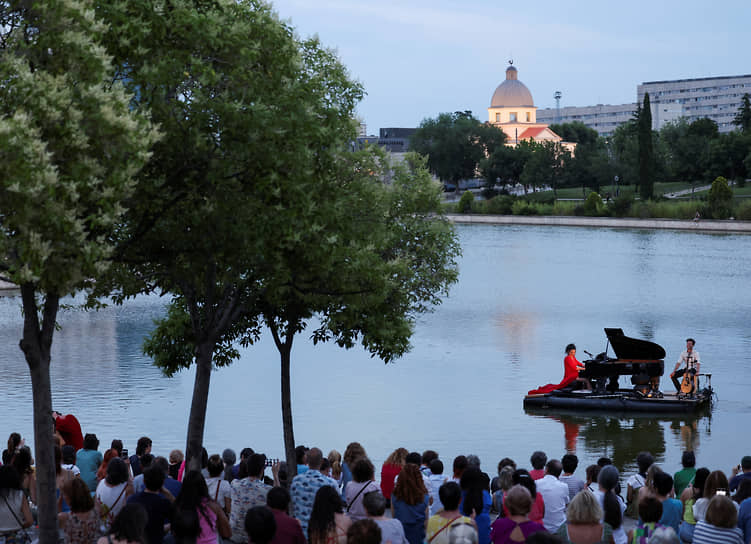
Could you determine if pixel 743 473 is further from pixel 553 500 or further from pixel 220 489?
pixel 220 489

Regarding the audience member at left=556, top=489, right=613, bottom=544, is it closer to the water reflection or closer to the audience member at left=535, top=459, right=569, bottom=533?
the audience member at left=535, top=459, right=569, bottom=533

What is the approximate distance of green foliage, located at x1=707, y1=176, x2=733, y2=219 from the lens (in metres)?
93.1

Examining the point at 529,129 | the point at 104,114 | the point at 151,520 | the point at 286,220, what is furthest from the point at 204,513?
the point at 529,129

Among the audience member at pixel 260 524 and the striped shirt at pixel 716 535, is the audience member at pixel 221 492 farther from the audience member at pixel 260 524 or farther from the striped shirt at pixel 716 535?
the striped shirt at pixel 716 535

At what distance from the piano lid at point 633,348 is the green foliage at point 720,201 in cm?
7551

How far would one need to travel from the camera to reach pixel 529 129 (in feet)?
596

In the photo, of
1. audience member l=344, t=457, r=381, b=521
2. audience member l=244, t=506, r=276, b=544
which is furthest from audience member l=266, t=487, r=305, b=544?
audience member l=344, t=457, r=381, b=521

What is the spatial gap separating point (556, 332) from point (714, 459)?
19160 mm

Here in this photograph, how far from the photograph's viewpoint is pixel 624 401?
73.6 ft

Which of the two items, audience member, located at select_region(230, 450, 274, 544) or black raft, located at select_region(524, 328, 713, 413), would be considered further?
black raft, located at select_region(524, 328, 713, 413)

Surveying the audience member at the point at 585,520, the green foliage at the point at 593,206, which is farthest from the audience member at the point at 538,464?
the green foliage at the point at 593,206

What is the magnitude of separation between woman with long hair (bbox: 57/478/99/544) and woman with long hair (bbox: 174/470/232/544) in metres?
0.73

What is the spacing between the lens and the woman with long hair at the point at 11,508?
844cm

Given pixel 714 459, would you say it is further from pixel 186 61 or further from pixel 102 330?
pixel 102 330
